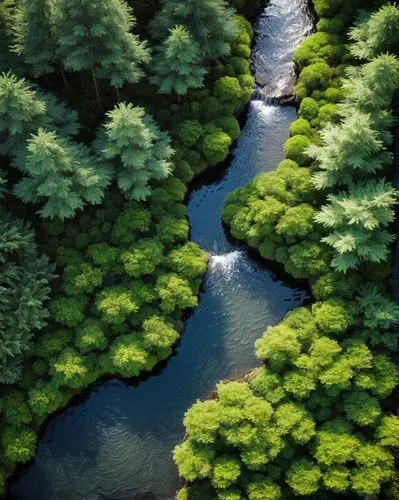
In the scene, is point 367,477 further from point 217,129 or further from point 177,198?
point 217,129

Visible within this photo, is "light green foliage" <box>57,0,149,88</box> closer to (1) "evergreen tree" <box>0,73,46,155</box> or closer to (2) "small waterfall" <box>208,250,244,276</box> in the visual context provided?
(1) "evergreen tree" <box>0,73,46,155</box>

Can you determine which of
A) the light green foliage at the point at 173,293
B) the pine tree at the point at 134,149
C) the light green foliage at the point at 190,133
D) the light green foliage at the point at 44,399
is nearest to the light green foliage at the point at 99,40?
the pine tree at the point at 134,149

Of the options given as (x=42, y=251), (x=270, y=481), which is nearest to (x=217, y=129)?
(x=42, y=251)

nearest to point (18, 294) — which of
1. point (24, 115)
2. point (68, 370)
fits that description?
point (68, 370)

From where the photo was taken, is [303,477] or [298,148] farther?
[298,148]

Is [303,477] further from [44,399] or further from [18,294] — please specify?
[18,294]

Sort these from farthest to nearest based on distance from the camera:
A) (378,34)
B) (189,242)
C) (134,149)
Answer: (378,34)
(189,242)
(134,149)

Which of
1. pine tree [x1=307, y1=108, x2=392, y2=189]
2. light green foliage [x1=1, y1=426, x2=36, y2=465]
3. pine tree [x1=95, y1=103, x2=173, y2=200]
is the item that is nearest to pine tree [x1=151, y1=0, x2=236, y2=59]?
pine tree [x1=95, y1=103, x2=173, y2=200]
